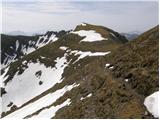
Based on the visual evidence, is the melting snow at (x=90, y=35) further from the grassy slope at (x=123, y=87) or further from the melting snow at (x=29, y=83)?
the grassy slope at (x=123, y=87)

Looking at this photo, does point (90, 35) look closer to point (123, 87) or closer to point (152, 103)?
point (123, 87)

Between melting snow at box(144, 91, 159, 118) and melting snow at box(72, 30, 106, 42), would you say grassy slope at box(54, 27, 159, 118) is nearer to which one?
melting snow at box(144, 91, 159, 118)

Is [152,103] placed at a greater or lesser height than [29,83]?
greater

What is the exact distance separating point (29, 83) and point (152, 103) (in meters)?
60.4

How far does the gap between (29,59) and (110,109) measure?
2902 inches

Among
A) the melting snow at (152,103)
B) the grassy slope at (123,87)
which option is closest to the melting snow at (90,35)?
the grassy slope at (123,87)

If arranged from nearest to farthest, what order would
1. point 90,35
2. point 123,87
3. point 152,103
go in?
1. point 152,103
2. point 123,87
3. point 90,35

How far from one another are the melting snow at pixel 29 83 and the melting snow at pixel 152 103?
47.1m

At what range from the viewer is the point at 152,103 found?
19969mm

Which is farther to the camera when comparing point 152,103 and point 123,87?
point 123,87

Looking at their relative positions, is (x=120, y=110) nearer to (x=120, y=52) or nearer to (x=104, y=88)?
(x=104, y=88)

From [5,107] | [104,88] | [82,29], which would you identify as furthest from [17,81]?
[104,88]

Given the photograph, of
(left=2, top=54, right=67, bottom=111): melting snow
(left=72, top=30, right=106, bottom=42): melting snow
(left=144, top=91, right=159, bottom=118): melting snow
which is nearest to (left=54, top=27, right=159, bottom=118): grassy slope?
(left=144, top=91, right=159, bottom=118): melting snow

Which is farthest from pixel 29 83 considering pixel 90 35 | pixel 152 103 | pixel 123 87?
pixel 152 103
